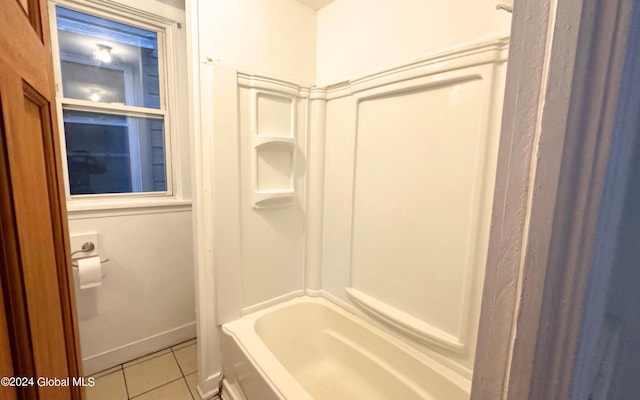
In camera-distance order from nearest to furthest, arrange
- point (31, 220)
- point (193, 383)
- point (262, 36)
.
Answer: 1. point (31, 220)
2. point (262, 36)
3. point (193, 383)

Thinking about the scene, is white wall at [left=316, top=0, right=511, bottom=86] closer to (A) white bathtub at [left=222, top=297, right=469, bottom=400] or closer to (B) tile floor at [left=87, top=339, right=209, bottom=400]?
(A) white bathtub at [left=222, top=297, right=469, bottom=400]

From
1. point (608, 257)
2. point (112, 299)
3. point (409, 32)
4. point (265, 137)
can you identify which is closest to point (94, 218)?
point (112, 299)

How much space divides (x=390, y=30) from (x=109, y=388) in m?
2.65

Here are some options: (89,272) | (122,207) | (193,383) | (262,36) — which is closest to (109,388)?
(193,383)

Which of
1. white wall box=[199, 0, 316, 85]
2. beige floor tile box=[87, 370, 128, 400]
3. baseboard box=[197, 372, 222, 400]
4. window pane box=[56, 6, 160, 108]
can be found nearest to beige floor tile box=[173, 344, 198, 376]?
baseboard box=[197, 372, 222, 400]

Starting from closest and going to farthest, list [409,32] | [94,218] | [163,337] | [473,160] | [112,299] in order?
[473,160] < [409,32] < [94,218] < [112,299] < [163,337]

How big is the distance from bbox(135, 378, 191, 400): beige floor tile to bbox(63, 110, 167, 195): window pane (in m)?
1.30

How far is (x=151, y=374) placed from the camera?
175cm

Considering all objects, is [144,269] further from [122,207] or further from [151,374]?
[151,374]

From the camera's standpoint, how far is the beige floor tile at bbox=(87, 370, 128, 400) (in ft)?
5.15

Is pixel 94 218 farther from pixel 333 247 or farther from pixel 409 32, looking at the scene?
pixel 409 32

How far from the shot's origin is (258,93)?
5.10ft

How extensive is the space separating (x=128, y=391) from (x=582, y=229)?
227 cm

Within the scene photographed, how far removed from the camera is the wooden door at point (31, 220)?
0.40 m
